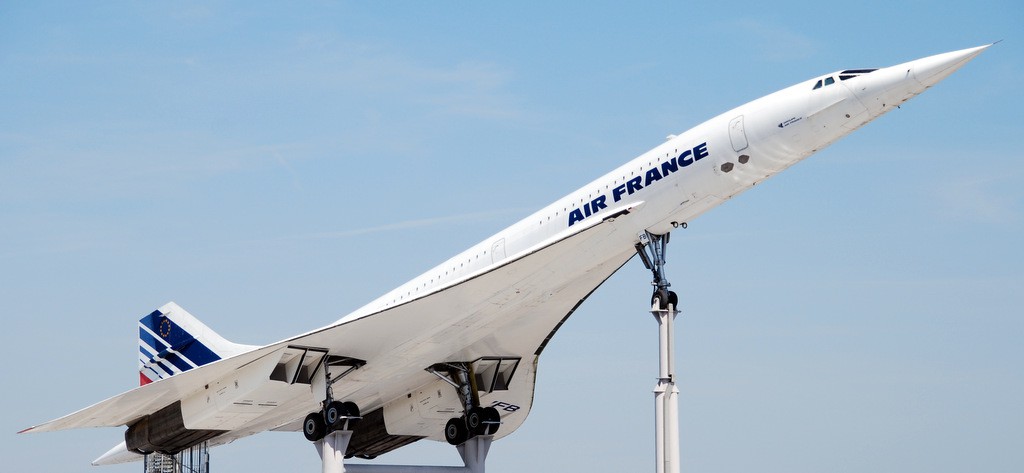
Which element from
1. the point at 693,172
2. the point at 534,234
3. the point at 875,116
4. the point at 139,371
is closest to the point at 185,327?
the point at 139,371

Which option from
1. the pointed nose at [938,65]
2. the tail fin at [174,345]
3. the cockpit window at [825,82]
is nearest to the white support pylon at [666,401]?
the cockpit window at [825,82]

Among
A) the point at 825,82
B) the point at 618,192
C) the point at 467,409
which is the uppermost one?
the point at 825,82

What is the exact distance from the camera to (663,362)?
561 inches

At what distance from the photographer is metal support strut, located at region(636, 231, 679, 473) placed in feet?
45.6

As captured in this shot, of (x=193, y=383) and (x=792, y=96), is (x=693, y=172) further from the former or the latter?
(x=193, y=383)

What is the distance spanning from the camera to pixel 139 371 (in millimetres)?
20266

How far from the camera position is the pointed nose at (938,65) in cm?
1273

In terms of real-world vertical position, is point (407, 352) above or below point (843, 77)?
below

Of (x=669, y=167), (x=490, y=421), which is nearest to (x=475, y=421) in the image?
(x=490, y=421)

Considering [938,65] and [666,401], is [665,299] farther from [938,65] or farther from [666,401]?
[938,65]

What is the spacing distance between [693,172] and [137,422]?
33.1 feet

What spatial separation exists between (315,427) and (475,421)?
274 centimetres

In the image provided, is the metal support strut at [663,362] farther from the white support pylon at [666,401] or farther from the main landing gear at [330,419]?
the main landing gear at [330,419]

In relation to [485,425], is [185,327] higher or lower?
higher
